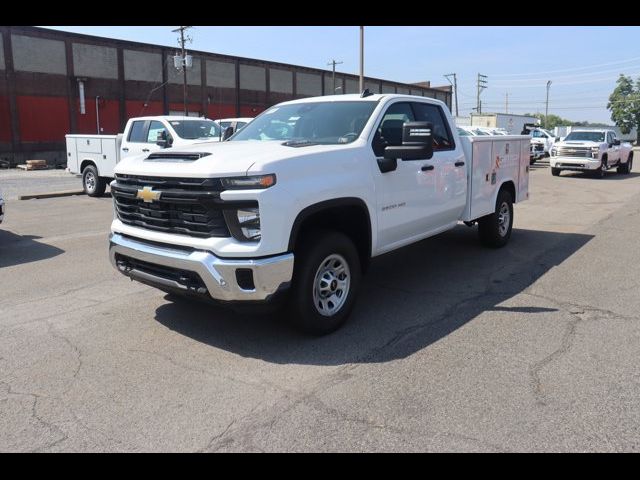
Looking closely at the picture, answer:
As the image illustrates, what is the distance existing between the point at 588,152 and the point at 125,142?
53.1 ft

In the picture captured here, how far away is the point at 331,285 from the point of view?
15.3 feet

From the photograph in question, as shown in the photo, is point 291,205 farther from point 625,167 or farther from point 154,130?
point 625,167

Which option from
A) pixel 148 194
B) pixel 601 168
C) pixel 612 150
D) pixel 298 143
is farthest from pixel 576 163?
pixel 148 194

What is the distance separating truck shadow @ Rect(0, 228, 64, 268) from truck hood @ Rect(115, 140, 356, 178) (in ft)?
11.8

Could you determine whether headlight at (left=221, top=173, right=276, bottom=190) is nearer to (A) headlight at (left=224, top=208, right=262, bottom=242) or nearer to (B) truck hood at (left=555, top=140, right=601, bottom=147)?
(A) headlight at (left=224, top=208, right=262, bottom=242)

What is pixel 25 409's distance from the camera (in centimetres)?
344

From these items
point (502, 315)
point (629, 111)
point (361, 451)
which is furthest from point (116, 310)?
point (629, 111)

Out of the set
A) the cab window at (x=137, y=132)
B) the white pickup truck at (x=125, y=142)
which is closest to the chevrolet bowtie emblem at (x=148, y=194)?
the white pickup truck at (x=125, y=142)

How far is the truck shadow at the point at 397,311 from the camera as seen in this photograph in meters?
4.38

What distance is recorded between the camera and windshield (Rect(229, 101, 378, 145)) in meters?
5.20

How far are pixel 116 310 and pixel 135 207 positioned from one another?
1196 millimetres

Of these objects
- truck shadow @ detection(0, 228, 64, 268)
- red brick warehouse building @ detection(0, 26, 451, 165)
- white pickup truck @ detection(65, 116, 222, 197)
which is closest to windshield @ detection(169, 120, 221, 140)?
white pickup truck @ detection(65, 116, 222, 197)
